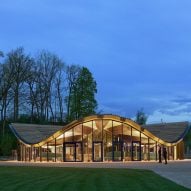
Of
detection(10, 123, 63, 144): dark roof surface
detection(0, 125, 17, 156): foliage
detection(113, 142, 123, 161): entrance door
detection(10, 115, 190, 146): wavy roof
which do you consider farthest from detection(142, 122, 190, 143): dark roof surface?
detection(0, 125, 17, 156): foliage

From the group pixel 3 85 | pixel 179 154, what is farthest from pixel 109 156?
pixel 3 85

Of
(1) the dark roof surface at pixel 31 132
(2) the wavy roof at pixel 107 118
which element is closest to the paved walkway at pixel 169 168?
(2) the wavy roof at pixel 107 118

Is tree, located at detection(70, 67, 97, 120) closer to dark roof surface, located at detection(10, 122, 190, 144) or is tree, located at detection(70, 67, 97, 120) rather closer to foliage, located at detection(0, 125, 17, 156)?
dark roof surface, located at detection(10, 122, 190, 144)

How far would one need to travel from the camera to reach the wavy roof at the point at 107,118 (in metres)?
57.0

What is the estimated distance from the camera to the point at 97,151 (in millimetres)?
57406

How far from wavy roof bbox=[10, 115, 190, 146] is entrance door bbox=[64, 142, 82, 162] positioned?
5.96 feet

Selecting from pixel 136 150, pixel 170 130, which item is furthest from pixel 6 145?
pixel 170 130

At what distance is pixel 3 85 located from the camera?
7600 cm

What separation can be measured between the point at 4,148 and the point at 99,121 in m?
19.6

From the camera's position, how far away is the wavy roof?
56969mm

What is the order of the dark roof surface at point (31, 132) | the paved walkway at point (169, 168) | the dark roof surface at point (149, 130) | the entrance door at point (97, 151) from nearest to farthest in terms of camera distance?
the paved walkway at point (169, 168), the entrance door at point (97, 151), the dark roof surface at point (149, 130), the dark roof surface at point (31, 132)

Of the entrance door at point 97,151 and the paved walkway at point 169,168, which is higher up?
the entrance door at point 97,151

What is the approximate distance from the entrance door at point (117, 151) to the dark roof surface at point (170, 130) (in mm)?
6428

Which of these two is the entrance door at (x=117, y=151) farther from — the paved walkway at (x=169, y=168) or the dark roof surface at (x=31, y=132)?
the paved walkway at (x=169, y=168)
